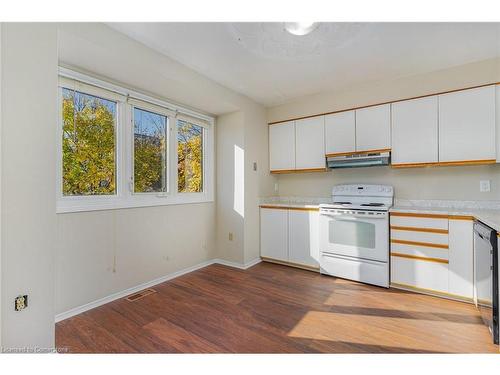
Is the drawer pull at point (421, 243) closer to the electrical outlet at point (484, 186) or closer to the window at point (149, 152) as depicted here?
the electrical outlet at point (484, 186)

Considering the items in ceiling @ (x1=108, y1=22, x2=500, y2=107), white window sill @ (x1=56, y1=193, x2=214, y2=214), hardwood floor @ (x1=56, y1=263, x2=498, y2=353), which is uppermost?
ceiling @ (x1=108, y1=22, x2=500, y2=107)

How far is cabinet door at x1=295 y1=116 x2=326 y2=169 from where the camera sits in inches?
136

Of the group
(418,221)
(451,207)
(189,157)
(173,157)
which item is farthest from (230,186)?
(451,207)

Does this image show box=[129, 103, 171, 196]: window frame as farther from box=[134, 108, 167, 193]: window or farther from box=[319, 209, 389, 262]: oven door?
Result: box=[319, 209, 389, 262]: oven door

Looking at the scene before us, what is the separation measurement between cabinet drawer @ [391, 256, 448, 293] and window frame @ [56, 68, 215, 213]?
2.56m

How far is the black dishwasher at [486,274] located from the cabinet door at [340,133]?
5.13ft

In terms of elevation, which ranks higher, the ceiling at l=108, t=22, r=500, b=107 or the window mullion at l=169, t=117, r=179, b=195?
the ceiling at l=108, t=22, r=500, b=107

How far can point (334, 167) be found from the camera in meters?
3.41

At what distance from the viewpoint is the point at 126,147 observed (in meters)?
2.66

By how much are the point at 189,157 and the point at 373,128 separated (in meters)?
2.45

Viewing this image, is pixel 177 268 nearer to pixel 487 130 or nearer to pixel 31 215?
pixel 31 215

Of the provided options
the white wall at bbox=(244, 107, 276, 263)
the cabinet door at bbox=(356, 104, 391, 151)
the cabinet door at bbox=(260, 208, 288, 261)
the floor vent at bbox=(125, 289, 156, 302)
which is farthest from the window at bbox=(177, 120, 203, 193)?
the cabinet door at bbox=(356, 104, 391, 151)
